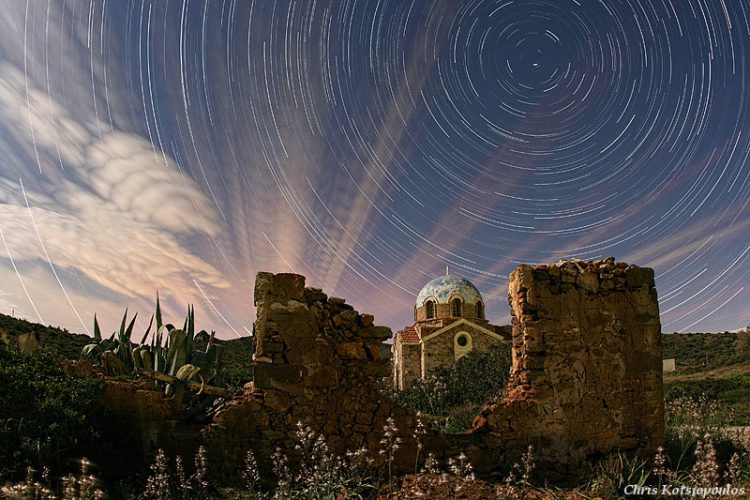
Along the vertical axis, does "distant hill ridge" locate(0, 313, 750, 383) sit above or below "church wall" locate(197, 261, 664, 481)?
above

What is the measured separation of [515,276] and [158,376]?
531 cm

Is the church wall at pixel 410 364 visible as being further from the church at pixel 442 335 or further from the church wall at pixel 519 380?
the church wall at pixel 519 380

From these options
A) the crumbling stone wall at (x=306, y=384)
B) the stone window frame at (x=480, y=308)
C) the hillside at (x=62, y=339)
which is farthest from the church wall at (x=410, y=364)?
the crumbling stone wall at (x=306, y=384)

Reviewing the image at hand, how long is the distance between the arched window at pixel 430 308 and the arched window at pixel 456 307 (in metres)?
1.28

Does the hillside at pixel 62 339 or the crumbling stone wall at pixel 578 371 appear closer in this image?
the crumbling stone wall at pixel 578 371

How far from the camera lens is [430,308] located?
35.0 meters

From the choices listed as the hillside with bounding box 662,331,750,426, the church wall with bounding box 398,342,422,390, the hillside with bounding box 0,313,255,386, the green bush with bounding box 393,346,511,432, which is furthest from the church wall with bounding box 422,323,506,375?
the hillside with bounding box 0,313,255,386

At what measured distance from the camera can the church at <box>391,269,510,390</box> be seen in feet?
100

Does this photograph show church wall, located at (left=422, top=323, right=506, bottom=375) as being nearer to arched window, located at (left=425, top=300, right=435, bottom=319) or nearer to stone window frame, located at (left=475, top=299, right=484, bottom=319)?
stone window frame, located at (left=475, top=299, right=484, bottom=319)

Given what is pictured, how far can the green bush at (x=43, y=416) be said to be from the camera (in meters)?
5.36

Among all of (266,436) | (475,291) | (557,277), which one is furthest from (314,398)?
(475,291)

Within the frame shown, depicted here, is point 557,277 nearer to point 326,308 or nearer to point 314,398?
point 326,308

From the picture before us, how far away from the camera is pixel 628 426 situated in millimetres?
7484

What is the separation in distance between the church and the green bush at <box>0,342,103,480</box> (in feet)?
81.2
